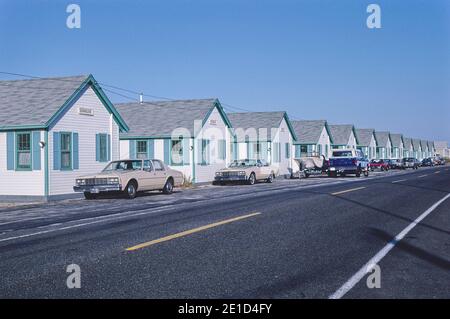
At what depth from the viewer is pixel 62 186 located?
22.6 metres

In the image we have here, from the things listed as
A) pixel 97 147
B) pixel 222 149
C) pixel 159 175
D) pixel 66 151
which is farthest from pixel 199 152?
pixel 66 151

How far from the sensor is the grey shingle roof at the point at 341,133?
6734 centimetres

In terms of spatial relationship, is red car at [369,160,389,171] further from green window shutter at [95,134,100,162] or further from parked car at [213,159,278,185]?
green window shutter at [95,134,100,162]

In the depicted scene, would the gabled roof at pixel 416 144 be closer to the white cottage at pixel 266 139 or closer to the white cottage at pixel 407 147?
the white cottage at pixel 407 147

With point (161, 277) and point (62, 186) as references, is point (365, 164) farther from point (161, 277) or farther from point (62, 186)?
point (161, 277)

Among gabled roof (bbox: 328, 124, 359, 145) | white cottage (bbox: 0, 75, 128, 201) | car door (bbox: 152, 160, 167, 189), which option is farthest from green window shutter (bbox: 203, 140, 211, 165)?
gabled roof (bbox: 328, 124, 359, 145)

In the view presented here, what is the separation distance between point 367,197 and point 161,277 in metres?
12.9

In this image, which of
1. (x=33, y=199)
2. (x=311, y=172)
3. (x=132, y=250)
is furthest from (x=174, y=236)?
(x=311, y=172)

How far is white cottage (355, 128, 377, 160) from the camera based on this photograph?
262 feet

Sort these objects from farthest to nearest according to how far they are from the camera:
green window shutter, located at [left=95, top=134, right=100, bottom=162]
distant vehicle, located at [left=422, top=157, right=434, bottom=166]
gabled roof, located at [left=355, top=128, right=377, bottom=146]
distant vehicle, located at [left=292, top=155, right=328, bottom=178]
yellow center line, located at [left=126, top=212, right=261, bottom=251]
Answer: distant vehicle, located at [left=422, top=157, right=434, bottom=166], gabled roof, located at [left=355, top=128, right=377, bottom=146], distant vehicle, located at [left=292, top=155, right=328, bottom=178], green window shutter, located at [left=95, top=134, right=100, bottom=162], yellow center line, located at [left=126, top=212, right=261, bottom=251]

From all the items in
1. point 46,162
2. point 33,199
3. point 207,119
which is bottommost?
point 33,199

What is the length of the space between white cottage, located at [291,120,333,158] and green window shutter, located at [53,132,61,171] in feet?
114

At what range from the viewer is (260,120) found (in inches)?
1914

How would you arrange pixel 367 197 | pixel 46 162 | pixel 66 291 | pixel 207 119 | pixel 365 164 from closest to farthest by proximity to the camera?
pixel 66 291 < pixel 367 197 < pixel 46 162 < pixel 207 119 < pixel 365 164
